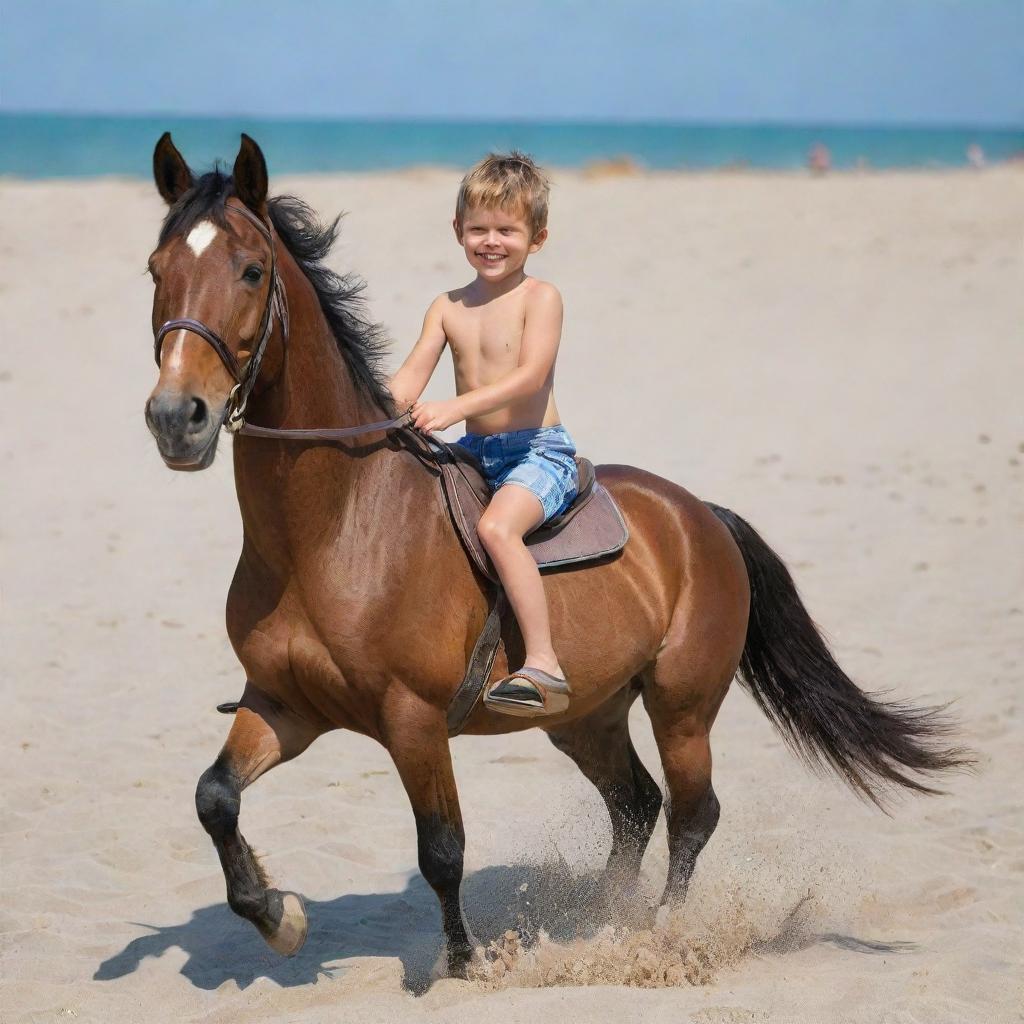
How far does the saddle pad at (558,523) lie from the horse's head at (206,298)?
0.75m

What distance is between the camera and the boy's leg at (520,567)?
144 inches

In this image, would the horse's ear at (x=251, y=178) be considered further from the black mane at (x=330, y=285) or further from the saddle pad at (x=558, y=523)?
the saddle pad at (x=558, y=523)

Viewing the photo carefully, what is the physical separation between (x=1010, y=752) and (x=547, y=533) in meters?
2.95

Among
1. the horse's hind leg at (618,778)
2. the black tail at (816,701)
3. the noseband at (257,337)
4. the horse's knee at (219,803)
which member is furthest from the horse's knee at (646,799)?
the noseband at (257,337)

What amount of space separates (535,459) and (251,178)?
44.1 inches

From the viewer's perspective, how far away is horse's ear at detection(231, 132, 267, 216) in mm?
3234

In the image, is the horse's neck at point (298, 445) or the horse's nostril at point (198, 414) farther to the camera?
the horse's neck at point (298, 445)

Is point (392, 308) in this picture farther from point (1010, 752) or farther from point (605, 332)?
point (1010, 752)

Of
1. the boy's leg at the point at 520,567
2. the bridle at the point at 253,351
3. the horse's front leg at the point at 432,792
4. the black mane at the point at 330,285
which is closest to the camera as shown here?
the bridle at the point at 253,351

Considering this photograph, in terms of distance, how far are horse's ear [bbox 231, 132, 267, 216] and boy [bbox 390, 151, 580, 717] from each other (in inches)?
24.0

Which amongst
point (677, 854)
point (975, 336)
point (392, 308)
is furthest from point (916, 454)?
point (677, 854)

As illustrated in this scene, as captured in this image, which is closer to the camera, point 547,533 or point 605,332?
point 547,533

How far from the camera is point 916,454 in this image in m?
11.3

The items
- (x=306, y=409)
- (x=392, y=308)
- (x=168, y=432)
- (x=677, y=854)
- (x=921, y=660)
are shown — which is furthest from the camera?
(x=392, y=308)
